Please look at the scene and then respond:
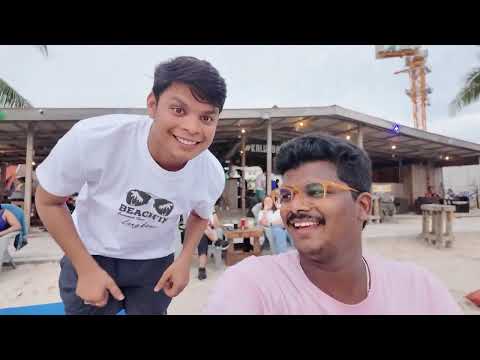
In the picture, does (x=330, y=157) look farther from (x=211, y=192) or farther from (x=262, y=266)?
(x=211, y=192)

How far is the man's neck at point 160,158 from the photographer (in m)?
1.17

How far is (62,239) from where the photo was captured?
108cm

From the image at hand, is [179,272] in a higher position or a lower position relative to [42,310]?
higher

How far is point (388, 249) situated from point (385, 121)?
488 cm

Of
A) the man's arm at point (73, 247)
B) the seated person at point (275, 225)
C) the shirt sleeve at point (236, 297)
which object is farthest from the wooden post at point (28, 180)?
the shirt sleeve at point (236, 297)

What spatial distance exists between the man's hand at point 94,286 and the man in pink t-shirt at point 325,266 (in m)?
0.53

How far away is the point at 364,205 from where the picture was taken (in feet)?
3.40

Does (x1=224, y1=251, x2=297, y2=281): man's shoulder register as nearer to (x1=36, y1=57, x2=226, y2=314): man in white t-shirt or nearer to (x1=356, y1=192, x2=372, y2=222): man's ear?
(x1=356, y1=192, x2=372, y2=222): man's ear

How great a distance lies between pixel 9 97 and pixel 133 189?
6.94 m

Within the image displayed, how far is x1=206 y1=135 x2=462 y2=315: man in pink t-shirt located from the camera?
89 cm

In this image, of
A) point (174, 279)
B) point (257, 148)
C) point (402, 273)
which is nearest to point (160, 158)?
point (174, 279)

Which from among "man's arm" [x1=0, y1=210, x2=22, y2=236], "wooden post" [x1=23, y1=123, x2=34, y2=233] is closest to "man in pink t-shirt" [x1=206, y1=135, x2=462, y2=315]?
"man's arm" [x1=0, y1=210, x2=22, y2=236]

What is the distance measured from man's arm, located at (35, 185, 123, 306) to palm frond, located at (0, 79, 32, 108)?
657cm
